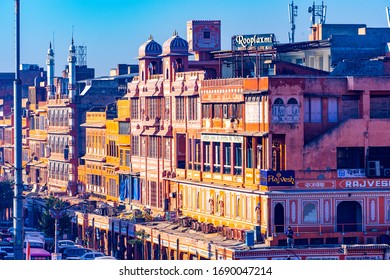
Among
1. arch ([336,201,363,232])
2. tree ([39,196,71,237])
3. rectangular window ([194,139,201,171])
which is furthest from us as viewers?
tree ([39,196,71,237])

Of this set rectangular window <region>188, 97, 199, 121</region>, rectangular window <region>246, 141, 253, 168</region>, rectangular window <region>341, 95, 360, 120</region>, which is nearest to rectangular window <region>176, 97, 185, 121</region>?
rectangular window <region>188, 97, 199, 121</region>

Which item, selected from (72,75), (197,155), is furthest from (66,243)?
(72,75)

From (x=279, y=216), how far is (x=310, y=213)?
1173 millimetres

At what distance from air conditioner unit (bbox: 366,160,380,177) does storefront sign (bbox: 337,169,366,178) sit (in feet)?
0.73

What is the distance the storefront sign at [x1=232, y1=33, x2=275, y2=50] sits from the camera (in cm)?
7106

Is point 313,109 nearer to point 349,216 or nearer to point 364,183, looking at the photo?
point 364,183

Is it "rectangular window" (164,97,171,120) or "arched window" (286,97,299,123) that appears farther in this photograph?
"rectangular window" (164,97,171,120)

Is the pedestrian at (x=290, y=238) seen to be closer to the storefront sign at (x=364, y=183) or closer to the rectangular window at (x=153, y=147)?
the storefront sign at (x=364, y=183)

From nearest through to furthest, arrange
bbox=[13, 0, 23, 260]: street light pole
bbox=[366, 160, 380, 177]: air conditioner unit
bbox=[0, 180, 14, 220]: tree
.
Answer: bbox=[366, 160, 380, 177]: air conditioner unit → bbox=[13, 0, 23, 260]: street light pole → bbox=[0, 180, 14, 220]: tree

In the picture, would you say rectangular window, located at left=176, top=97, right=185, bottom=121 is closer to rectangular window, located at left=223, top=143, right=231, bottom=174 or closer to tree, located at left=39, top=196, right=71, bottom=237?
rectangular window, located at left=223, top=143, right=231, bottom=174

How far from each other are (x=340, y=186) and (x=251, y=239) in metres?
4.44

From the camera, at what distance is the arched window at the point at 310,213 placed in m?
56.9

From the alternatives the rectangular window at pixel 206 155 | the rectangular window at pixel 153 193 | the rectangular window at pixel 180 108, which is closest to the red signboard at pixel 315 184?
the rectangular window at pixel 206 155

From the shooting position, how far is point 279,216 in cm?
5666
